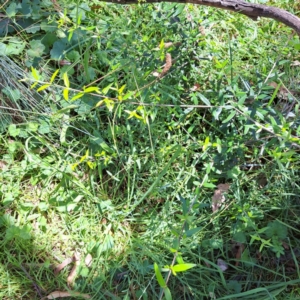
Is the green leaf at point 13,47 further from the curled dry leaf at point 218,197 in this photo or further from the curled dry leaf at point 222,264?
the curled dry leaf at point 222,264

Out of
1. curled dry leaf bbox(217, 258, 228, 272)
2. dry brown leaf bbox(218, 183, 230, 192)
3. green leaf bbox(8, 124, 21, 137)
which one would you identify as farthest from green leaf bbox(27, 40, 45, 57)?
curled dry leaf bbox(217, 258, 228, 272)

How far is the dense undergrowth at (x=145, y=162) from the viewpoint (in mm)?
1825

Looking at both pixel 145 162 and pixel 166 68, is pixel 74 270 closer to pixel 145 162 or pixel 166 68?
pixel 145 162

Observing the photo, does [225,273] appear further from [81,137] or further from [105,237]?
[81,137]

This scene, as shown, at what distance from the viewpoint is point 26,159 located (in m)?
2.05

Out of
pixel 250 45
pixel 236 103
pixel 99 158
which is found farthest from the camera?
pixel 250 45

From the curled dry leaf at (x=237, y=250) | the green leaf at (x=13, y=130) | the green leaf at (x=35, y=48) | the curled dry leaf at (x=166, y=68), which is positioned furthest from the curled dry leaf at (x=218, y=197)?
the green leaf at (x=35, y=48)

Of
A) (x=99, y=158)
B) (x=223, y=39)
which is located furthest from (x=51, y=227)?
(x=223, y=39)

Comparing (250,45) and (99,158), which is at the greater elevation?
(250,45)

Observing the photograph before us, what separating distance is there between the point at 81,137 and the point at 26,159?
12.1 inches

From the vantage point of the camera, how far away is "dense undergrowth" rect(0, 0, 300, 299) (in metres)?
1.83

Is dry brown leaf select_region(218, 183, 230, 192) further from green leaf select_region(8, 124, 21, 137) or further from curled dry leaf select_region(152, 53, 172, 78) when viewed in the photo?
green leaf select_region(8, 124, 21, 137)

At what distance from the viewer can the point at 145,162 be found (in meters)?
1.98

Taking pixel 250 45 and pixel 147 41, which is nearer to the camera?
pixel 147 41
